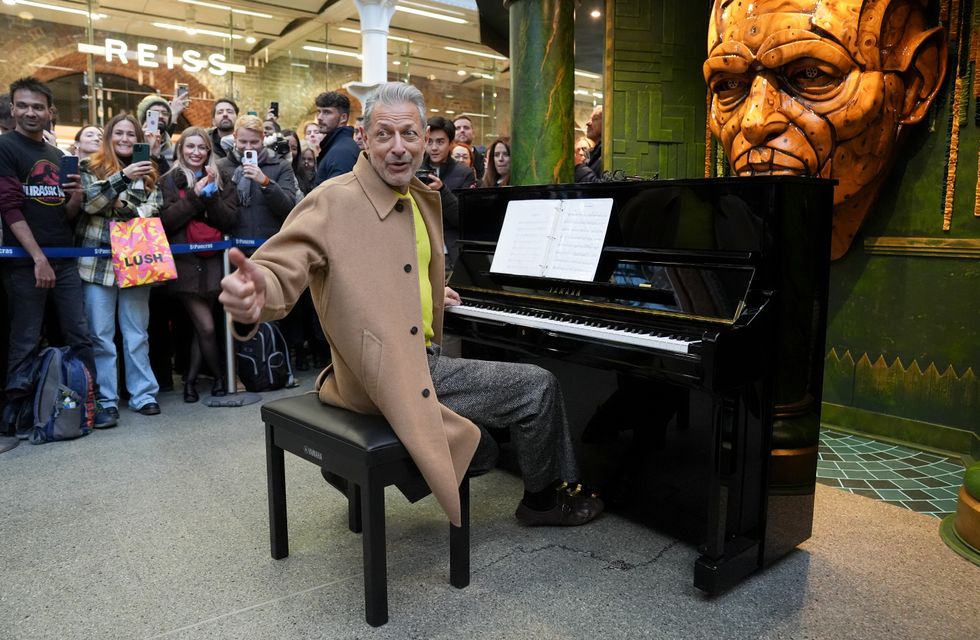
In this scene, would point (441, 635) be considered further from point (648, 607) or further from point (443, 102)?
point (443, 102)

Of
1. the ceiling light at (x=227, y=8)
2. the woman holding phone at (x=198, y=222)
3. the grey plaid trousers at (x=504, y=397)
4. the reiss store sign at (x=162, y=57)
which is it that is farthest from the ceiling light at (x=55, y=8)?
the grey plaid trousers at (x=504, y=397)

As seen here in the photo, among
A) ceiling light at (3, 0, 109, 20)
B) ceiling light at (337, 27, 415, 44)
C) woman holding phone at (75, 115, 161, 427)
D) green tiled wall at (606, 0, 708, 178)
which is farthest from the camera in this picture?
ceiling light at (337, 27, 415, 44)

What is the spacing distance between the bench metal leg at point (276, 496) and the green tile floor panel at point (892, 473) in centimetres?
231

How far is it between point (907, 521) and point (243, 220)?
409cm

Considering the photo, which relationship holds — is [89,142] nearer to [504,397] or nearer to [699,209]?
[504,397]

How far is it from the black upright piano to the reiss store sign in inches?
362

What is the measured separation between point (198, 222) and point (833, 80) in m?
3.68

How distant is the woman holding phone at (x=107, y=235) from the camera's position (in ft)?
13.5

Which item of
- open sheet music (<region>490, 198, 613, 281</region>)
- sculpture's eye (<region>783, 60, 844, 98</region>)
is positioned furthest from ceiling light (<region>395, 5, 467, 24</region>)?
open sheet music (<region>490, 198, 613, 281</region>)

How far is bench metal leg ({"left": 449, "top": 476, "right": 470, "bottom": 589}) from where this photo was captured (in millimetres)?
2340

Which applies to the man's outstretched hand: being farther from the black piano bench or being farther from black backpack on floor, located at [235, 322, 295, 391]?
black backpack on floor, located at [235, 322, 295, 391]

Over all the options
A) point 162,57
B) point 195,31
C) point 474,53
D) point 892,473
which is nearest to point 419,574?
point 892,473

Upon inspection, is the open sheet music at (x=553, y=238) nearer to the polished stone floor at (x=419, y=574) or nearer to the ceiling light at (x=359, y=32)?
the polished stone floor at (x=419, y=574)

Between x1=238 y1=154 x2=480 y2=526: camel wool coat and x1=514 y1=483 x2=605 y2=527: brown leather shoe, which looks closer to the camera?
x1=238 y1=154 x2=480 y2=526: camel wool coat
